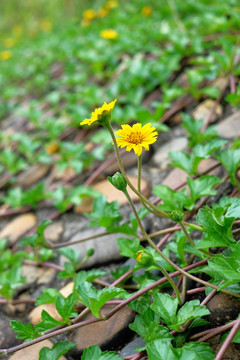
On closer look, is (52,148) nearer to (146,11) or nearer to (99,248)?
(99,248)

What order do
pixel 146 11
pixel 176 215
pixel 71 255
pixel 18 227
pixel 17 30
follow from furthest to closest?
1. pixel 17 30
2. pixel 146 11
3. pixel 18 227
4. pixel 71 255
5. pixel 176 215

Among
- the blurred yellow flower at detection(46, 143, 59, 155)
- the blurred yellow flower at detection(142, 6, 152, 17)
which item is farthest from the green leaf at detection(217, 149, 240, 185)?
the blurred yellow flower at detection(142, 6, 152, 17)

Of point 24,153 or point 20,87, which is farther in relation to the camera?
point 20,87

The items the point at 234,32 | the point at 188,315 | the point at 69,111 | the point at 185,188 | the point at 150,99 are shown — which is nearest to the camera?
the point at 188,315

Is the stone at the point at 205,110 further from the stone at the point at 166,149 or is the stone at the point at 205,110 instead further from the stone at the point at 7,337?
the stone at the point at 7,337

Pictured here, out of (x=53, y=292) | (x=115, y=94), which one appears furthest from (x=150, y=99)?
(x=53, y=292)

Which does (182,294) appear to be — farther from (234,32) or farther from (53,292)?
(234,32)

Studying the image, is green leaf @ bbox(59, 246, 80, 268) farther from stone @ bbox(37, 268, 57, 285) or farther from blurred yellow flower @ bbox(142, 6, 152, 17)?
blurred yellow flower @ bbox(142, 6, 152, 17)

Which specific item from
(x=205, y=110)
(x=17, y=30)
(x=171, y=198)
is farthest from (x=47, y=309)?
(x=17, y=30)
